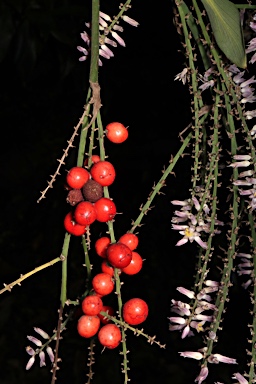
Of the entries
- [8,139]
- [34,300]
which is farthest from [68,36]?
[34,300]

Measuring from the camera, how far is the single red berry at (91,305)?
58 centimetres

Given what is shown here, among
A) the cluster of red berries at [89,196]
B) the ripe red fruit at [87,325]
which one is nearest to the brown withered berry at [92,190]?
the cluster of red berries at [89,196]

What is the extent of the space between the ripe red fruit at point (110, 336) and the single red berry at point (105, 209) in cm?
10

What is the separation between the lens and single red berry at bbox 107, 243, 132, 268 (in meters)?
0.58

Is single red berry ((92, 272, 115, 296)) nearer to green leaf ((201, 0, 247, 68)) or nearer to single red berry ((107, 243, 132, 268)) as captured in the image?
single red berry ((107, 243, 132, 268))

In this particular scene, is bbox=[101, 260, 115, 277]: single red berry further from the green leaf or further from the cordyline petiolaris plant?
the green leaf

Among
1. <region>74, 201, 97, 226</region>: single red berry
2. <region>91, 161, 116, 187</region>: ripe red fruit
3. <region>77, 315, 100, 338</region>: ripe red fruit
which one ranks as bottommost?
<region>77, 315, 100, 338</region>: ripe red fruit

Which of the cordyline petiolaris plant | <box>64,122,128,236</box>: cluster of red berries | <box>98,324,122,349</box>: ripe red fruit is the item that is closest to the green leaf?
the cordyline petiolaris plant

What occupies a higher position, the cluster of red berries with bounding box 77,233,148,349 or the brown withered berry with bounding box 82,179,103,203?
the brown withered berry with bounding box 82,179,103,203

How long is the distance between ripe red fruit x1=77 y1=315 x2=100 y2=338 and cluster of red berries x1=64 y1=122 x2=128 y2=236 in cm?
8

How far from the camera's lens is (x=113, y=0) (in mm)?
1287

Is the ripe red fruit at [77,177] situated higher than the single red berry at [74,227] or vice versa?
the ripe red fruit at [77,177]

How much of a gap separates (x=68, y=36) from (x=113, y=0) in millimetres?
110

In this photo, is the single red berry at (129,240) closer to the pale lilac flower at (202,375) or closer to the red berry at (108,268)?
the red berry at (108,268)
